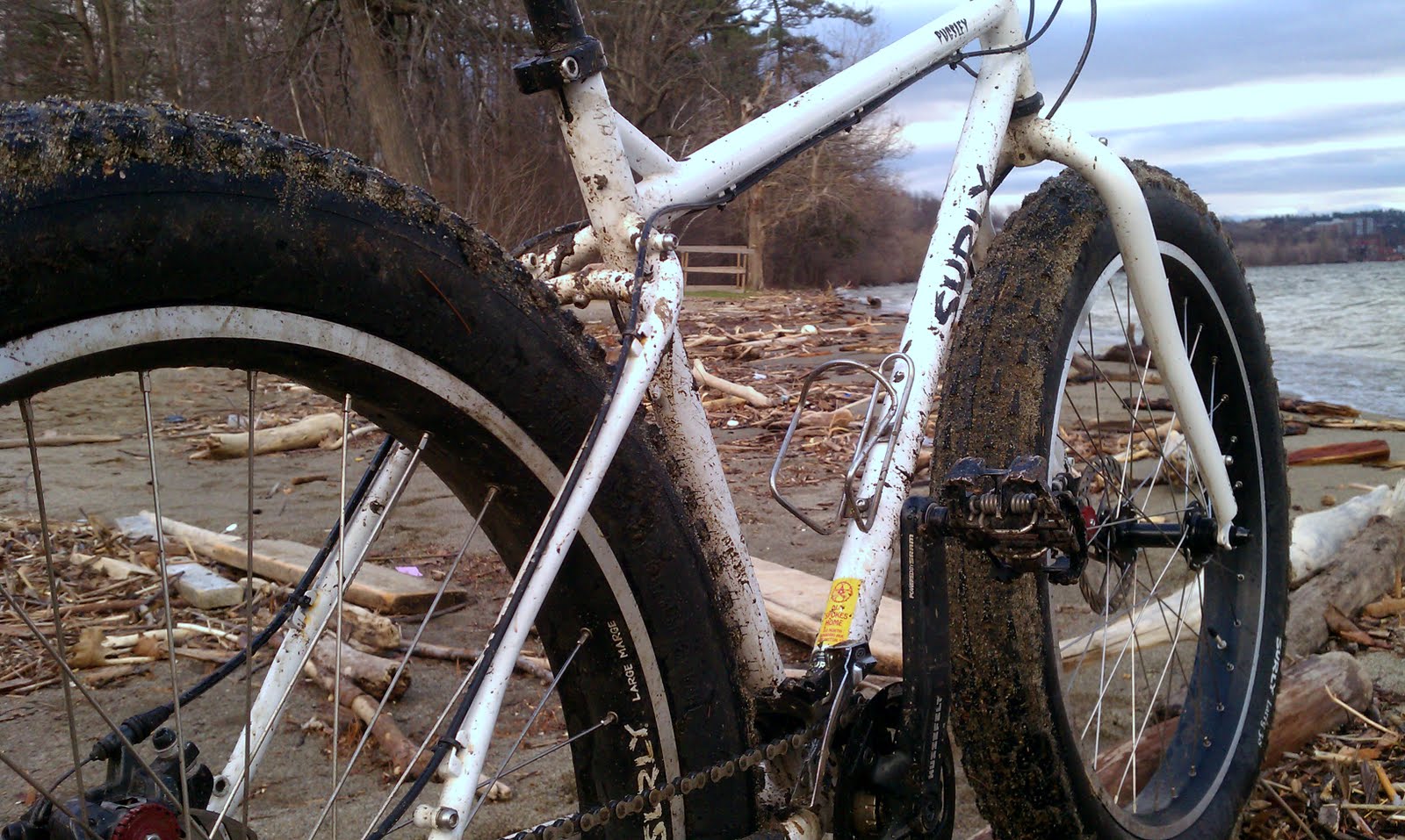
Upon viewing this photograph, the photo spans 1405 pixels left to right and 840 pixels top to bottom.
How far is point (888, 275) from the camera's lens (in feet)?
142

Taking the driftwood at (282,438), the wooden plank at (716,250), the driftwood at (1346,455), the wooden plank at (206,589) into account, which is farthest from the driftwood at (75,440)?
the wooden plank at (716,250)

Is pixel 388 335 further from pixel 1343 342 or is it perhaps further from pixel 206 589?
pixel 1343 342

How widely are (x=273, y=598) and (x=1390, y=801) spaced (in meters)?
3.41

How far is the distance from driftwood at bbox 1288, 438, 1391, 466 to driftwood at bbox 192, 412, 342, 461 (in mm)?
5935

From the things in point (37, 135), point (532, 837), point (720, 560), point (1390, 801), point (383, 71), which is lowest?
point (1390, 801)

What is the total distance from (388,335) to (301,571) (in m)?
2.81

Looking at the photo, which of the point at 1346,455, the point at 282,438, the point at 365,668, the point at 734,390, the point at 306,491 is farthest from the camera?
the point at 734,390

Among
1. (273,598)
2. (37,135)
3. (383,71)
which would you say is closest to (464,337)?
(37,135)

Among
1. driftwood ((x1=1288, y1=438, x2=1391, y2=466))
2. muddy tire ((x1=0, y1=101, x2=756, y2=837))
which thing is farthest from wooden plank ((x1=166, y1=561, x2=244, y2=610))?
driftwood ((x1=1288, y1=438, x2=1391, y2=466))

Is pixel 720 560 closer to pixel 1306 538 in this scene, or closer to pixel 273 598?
pixel 273 598

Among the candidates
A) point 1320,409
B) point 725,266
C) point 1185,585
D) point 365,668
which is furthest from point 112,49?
point 725,266

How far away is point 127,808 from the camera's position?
3.98ft

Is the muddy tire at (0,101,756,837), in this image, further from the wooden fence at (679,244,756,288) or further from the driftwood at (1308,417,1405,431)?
the wooden fence at (679,244,756,288)

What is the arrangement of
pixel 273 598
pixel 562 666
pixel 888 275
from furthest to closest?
pixel 888 275 < pixel 273 598 < pixel 562 666
